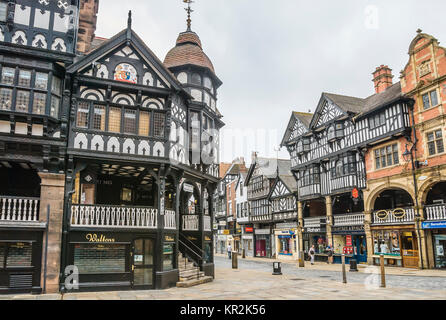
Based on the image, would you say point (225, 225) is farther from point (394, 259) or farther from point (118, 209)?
point (118, 209)

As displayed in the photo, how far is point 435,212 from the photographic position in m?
22.8

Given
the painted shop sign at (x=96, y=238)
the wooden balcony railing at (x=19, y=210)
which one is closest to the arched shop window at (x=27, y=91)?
the wooden balcony railing at (x=19, y=210)

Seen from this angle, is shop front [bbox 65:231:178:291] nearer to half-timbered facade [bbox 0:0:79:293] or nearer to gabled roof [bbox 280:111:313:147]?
half-timbered facade [bbox 0:0:79:293]

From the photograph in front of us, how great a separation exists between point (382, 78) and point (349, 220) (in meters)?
12.8

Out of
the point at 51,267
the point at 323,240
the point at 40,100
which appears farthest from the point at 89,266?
the point at 323,240

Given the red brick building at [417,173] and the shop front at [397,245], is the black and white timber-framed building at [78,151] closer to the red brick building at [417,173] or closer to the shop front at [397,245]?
the red brick building at [417,173]

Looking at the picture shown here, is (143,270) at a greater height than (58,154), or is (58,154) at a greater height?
(58,154)

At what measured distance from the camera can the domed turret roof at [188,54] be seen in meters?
19.5

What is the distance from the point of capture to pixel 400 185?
25.4m

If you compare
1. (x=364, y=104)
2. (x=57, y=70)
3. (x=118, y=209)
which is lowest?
(x=118, y=209)

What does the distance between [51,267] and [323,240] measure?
85.7 feet

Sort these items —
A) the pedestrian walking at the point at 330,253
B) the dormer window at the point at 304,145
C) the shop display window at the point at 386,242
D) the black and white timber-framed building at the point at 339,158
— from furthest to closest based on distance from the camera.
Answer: the dormer window at the point at 304,145, the pedestrian walking at the point at 330,253, the black and white timber-framed building at the point at 339,158, the shop display window at the point at 386,242

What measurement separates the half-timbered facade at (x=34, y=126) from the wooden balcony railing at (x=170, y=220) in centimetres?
427

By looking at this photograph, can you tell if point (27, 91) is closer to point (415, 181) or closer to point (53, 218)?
point (53, 218)
